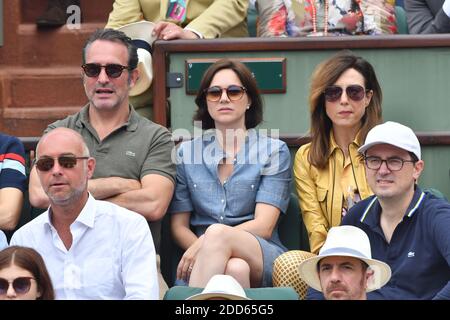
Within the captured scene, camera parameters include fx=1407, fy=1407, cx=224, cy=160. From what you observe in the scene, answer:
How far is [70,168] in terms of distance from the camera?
699 centimetres

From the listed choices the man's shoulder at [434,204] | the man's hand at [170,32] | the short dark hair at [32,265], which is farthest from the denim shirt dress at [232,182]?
the short dark hair at [32,265]

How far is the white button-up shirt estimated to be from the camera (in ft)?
22.2

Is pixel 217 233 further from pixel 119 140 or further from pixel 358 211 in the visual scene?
pixel 119 140

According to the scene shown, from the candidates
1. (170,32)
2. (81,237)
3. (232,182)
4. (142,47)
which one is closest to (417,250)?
(232,182)

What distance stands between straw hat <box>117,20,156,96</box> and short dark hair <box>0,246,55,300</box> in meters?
2.48

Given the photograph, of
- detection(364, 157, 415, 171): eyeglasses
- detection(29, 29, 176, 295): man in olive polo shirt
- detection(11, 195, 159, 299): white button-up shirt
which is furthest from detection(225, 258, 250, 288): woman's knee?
detection(364, 157, 415, 171): eyeglasses

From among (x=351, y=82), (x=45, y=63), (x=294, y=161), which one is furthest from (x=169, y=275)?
(x=45, y=63)

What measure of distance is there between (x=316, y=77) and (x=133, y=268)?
1845 mm

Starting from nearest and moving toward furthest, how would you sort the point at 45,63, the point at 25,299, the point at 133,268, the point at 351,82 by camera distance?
the point at 25,299 < the point at 133,268 < the point at 351,82 < the point at 45,63

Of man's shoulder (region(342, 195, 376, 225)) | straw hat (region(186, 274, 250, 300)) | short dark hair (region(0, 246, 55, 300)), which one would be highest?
man's shoulder (region(342, 195, 376, 225))

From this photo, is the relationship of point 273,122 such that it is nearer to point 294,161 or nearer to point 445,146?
point 294,161

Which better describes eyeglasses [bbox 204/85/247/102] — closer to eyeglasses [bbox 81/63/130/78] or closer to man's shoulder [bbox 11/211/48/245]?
eyeglasses [bbox 81/63/130/78]

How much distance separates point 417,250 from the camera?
6.99 meters

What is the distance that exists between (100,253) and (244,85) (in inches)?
62.7
